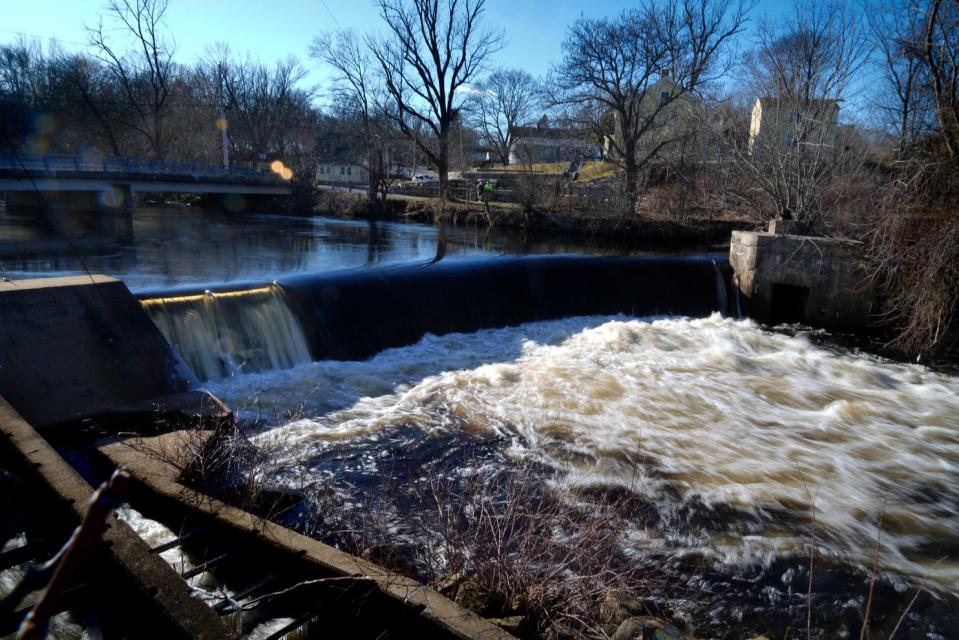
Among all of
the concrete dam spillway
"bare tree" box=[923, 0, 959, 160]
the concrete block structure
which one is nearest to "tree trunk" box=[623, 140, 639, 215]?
the concrete dam spillway

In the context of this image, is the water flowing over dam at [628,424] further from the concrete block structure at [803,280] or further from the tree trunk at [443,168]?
the tree trunk at [443,168]

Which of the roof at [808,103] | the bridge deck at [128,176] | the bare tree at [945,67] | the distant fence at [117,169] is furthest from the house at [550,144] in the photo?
the bare tree at [945,67]

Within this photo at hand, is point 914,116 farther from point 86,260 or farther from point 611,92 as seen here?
point 86,260

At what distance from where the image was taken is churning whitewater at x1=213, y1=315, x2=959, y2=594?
5.27 m

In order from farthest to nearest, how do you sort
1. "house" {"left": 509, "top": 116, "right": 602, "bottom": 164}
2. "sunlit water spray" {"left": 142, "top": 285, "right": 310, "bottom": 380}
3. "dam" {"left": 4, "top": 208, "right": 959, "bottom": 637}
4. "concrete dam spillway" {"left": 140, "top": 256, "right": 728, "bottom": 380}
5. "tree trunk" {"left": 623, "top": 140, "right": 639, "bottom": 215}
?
"house" {"left": 509, "top": 116, "right": 602, "bottom": 164} → "tree trunk" {"left": 623, "top": 140, "right": 639, "bottom": 215} → "concrete dam spillway" {"left": 140, "top": 256, "right": 728, "bottom": 380} → "sunlit water spray" {"left": 142, "top": 285, "right": 310, "bottom": 380} → "dam" {"left": 4, "top": 208, "right": 959, "bottom": 637}

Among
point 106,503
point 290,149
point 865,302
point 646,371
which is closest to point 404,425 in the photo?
point 646,371

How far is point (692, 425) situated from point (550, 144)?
42.7 m

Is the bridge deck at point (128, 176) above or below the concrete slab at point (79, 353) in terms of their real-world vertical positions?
above

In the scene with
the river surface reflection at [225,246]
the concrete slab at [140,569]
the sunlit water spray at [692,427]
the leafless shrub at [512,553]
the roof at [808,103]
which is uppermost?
the roof at [808,103]

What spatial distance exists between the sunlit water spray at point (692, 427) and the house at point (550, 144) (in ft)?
61.5

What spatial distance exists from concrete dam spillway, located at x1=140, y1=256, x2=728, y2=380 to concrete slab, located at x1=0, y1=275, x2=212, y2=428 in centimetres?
77

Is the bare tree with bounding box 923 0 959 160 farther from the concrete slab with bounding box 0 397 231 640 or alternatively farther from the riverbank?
the concrete slab with bounding box 0 397 231 640

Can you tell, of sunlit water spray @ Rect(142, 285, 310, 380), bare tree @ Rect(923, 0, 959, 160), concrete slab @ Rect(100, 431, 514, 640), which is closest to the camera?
concrete slab @ Rect(100, 431, 514, 640)

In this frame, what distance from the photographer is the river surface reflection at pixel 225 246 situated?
13.0 metres
